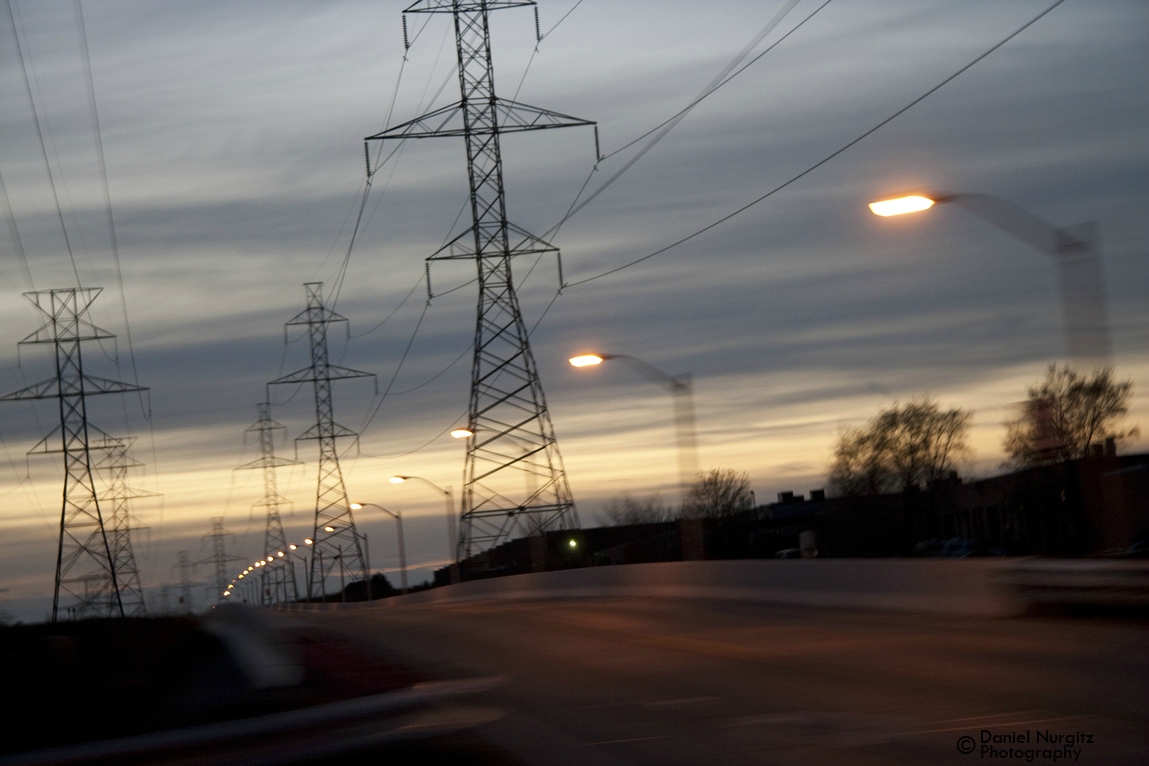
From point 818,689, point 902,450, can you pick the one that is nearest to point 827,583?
point 818,689

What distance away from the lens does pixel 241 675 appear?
24.2ft

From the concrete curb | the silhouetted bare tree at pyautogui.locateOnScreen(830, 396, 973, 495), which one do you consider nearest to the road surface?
the concrete curb

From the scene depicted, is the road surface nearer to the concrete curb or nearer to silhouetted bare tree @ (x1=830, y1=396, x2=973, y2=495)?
the concrete curb

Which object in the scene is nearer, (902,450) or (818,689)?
(818,689)

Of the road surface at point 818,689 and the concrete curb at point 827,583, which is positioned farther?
the concrete curb at point 827,583

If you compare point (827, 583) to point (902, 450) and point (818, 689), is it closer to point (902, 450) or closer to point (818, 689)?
point (818, 689)

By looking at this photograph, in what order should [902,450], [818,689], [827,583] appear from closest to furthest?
[818,689]
[827,583]
[902,450]

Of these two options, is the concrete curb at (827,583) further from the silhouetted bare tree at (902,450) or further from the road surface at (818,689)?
the silhouetted bare tree at (902,450)

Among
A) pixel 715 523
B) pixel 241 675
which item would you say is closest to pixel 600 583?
pixel 241 675

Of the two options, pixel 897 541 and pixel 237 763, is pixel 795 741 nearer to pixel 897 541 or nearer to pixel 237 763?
pixel 237 763

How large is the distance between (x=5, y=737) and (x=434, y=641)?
11.5 m

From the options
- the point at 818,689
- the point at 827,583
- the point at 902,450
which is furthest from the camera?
the point at 902,450

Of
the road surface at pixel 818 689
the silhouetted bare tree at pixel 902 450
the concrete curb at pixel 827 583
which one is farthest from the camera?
the silhouetted bare tree at pixel 902 450

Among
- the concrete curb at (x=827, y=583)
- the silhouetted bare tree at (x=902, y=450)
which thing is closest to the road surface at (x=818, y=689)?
the concrete curb at (x=827, y=583)
